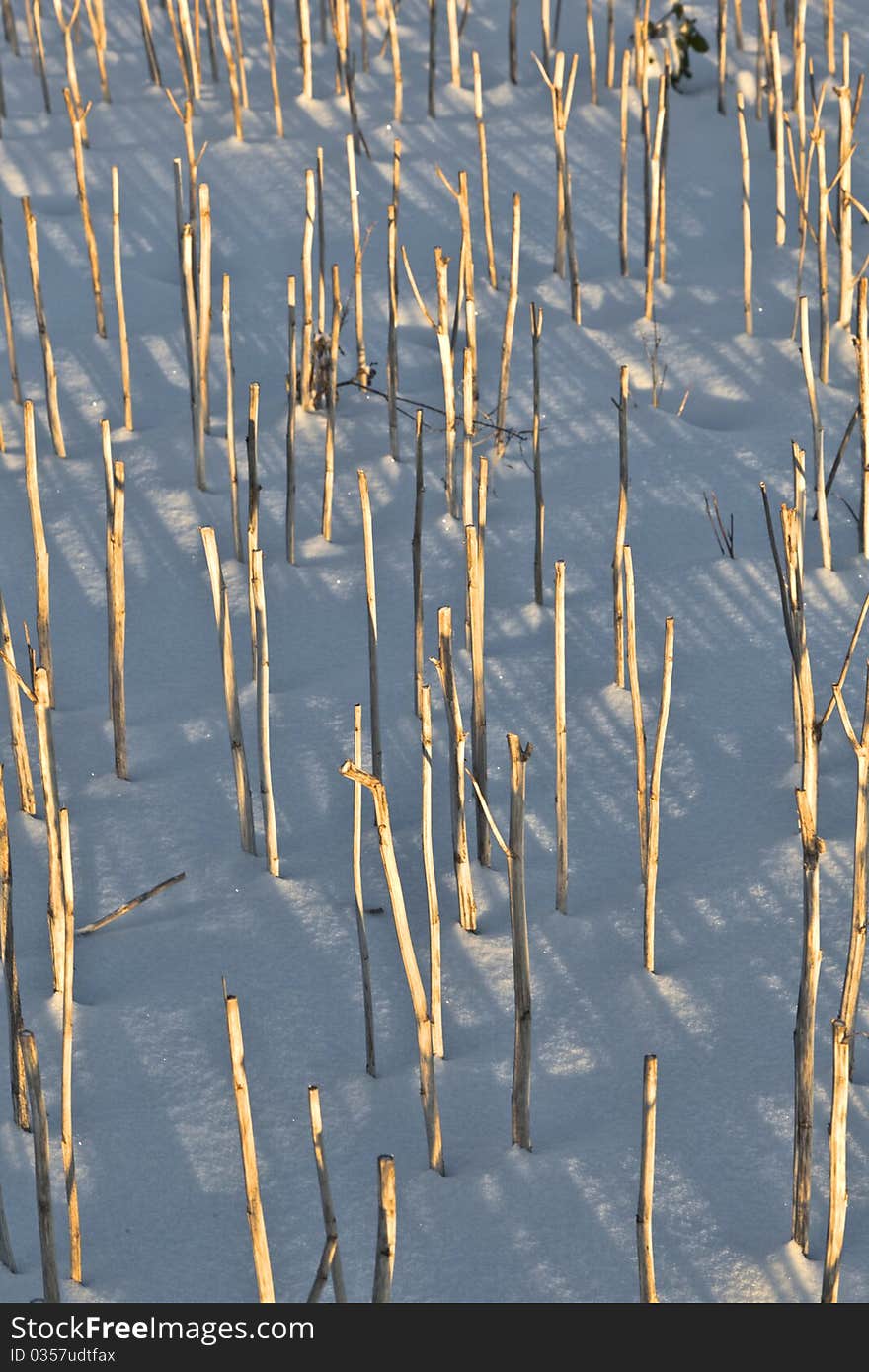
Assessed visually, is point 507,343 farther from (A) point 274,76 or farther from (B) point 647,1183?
(B) point 647,1183

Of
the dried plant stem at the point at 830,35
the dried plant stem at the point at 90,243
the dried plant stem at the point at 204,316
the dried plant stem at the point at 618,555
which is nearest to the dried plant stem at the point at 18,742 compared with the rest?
the dried plant stem at the point at 204,316

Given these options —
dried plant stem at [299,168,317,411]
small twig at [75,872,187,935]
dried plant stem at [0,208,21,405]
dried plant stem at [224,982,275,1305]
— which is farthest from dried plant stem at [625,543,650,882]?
dried plant stem at [0,208,21,405]

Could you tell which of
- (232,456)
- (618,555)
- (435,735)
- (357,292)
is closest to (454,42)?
(357,292)

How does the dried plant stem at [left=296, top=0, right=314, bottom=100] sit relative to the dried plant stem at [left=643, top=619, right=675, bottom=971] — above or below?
above

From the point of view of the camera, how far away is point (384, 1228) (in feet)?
3.70

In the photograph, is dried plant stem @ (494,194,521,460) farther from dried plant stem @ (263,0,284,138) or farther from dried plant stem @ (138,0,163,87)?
dried plant stem @ (138,0,163,87)

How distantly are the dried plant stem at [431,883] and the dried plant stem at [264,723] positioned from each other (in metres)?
0.29

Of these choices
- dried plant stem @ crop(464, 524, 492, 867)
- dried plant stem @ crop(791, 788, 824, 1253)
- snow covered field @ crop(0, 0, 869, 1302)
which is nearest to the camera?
dried plant stem @ crop(791, 788, 824, 1253)

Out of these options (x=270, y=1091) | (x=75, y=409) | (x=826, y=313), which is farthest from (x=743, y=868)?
(x=75, y=409)

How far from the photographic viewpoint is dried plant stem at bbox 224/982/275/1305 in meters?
1.18

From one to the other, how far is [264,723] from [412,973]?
46 centimetres

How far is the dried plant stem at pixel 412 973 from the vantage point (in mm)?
1389

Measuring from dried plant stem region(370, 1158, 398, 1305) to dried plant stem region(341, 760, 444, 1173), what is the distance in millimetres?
264
